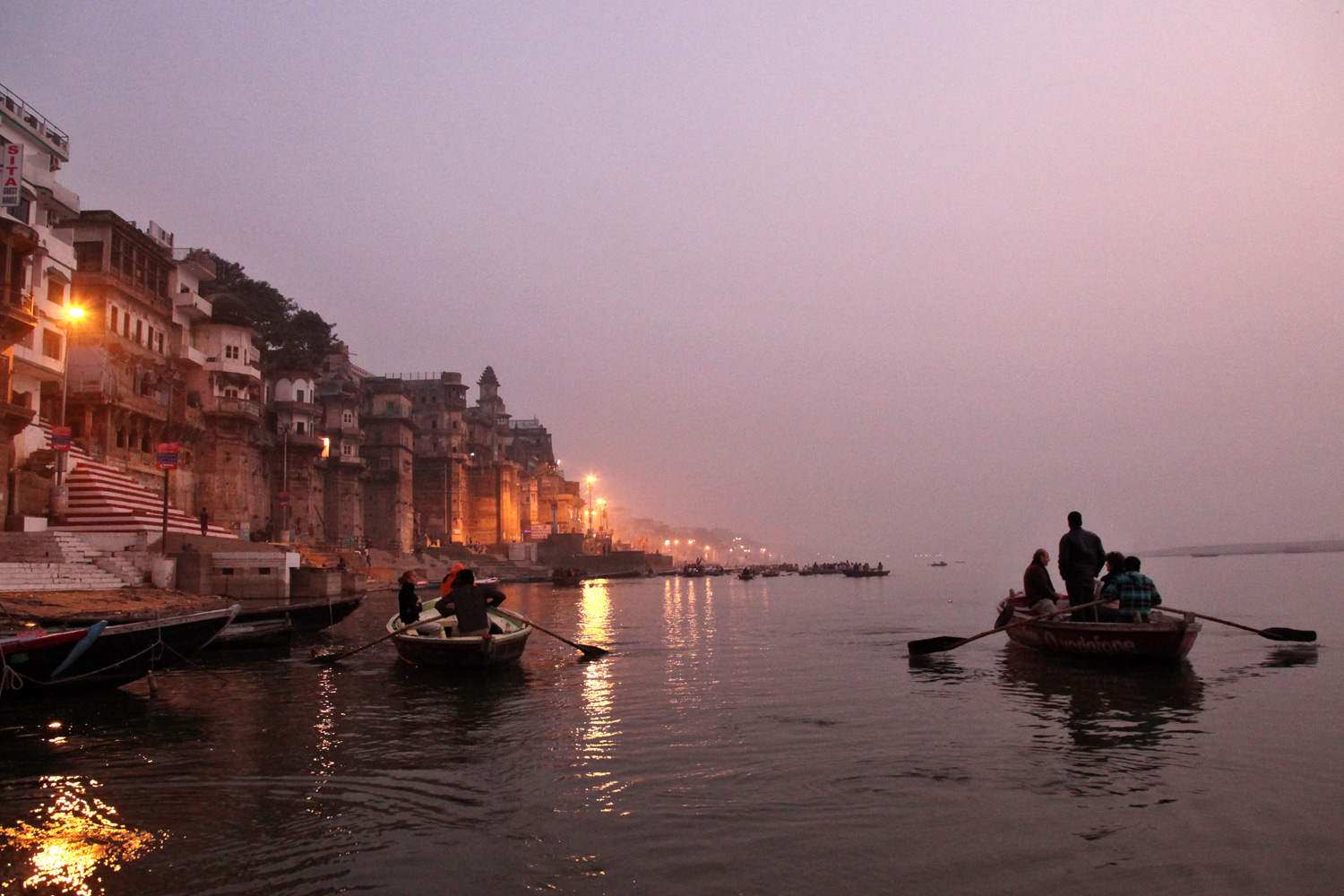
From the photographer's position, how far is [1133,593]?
56.3ft

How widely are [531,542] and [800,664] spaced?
86.5m

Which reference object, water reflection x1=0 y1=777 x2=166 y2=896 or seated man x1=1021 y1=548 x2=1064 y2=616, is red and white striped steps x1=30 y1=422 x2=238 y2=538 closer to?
water reflection x1=0 y1=777 x2=166 y2=896

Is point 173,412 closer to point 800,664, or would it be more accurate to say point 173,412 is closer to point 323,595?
point 323,595

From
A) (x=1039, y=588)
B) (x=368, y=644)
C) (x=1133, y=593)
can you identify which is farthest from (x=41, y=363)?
(x=1133, y=593)

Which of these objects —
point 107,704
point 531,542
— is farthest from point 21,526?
point 531,542

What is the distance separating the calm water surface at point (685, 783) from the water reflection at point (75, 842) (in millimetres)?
36

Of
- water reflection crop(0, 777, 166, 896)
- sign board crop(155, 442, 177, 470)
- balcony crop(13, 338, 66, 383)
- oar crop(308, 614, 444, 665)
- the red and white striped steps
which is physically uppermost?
balcony crop(13, 338, 66, 383)

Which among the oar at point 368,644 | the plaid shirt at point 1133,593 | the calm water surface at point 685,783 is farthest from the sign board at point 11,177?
the plaid shirt at point 1133,593

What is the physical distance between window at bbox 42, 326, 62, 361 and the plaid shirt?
1529 inches

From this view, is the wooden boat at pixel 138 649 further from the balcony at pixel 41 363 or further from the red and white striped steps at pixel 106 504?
the balcony at pixel 41 363

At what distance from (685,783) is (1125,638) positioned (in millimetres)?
10731

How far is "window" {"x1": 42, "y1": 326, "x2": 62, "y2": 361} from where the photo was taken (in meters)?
37.0

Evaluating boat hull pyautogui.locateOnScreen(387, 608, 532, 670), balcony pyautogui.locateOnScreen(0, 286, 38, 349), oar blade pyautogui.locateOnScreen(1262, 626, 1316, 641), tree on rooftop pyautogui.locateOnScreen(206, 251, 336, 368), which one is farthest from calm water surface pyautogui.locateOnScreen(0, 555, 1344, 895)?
tree on rooftop pyautogui.locateOnScreen(206, 251, 336, 368)

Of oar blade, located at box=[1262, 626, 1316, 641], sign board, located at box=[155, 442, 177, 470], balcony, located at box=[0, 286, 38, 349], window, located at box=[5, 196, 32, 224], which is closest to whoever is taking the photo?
oar blade, located at box=[1262, 626, 1316, 641]
